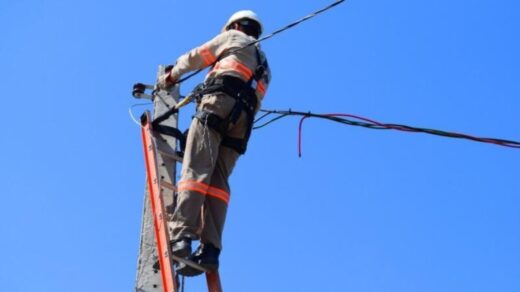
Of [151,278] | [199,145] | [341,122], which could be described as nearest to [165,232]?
[151,278]

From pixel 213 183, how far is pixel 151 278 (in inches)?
36.8

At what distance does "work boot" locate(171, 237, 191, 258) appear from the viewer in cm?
647

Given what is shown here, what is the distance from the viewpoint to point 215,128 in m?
7.00

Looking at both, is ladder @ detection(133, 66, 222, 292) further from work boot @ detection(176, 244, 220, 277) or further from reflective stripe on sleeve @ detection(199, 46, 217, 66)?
reflective stripe on sleeve @ detection(199, 46, 217, 66)

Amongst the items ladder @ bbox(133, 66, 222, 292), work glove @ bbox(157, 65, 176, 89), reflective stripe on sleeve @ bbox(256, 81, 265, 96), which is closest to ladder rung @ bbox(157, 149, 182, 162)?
ladder @ bbox(133, 66, 222, 292)

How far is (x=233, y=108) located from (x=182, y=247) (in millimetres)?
1155

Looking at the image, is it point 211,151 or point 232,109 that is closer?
point 211,151

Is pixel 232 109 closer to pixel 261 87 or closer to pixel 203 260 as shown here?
pixel 261 87

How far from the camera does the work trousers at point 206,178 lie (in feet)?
21.8

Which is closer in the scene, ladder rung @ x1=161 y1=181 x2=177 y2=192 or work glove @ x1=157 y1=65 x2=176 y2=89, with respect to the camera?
ladder rung @ x1=161 y1=181 x2=177 y2=192

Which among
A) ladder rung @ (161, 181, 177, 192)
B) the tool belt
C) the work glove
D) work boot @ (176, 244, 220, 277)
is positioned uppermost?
the work glove

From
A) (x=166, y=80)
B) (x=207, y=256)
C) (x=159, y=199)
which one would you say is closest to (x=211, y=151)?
(x=159, y=199)

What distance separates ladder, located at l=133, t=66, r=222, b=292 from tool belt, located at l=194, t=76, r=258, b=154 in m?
0.39

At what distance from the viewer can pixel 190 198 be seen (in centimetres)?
667
